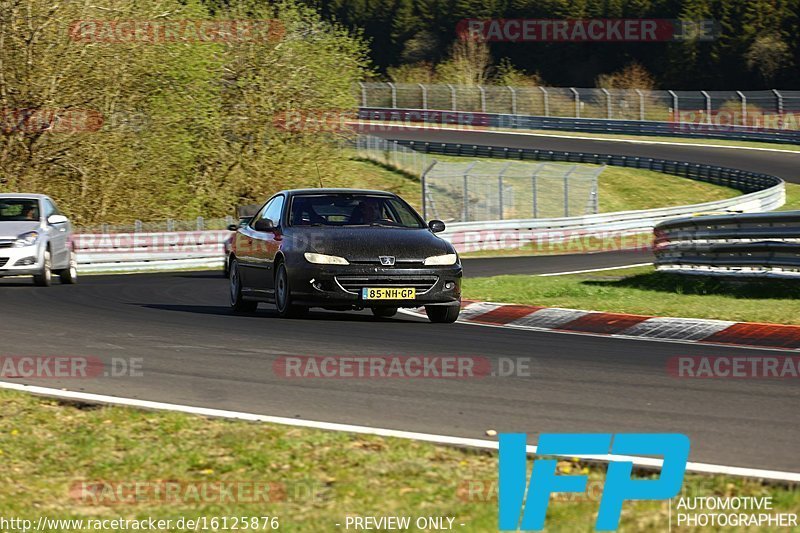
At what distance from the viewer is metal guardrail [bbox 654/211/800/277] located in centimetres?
1586

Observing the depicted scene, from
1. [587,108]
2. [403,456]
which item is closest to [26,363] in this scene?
[403,456]

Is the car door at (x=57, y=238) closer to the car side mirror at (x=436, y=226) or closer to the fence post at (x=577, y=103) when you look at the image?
the car side mirror at (x=436, y=226)

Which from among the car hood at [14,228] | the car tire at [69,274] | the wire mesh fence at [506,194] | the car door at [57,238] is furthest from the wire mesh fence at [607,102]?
the car hood at [14,228]

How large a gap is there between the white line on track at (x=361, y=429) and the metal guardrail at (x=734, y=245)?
30.8ft

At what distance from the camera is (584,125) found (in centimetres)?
6962

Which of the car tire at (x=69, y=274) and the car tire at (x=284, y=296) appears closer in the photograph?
the car tire at (x=284, y=296)

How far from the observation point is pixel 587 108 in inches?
2783

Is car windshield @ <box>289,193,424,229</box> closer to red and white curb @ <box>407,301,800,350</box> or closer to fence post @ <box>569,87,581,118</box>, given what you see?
red and white curb @ <box>407,301,800,350</box>

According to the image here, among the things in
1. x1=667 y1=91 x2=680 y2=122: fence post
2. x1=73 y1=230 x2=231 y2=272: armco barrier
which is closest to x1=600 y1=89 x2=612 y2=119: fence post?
x1=667 y1=91 x2=680 y2=122: fence post

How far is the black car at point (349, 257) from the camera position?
545 inches

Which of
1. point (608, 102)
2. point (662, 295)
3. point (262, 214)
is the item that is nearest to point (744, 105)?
point (608, 102)

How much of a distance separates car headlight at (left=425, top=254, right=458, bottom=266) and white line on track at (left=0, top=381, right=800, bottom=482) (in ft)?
19.2

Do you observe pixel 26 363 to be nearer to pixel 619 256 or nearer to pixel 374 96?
pixel 619 256

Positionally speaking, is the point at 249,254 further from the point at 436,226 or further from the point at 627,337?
the point at 627,337
